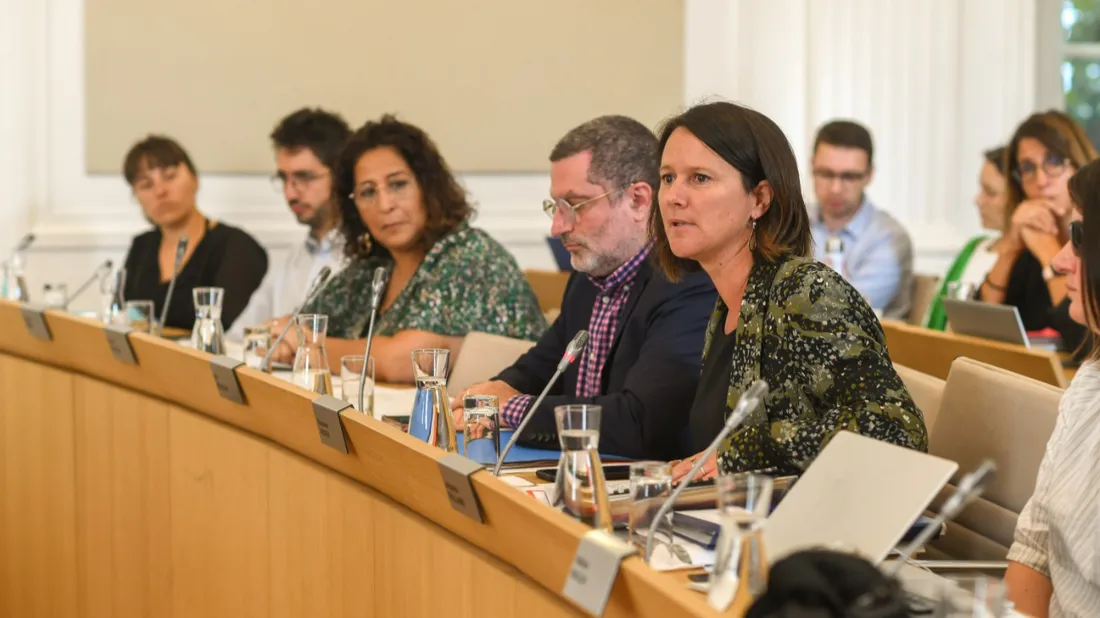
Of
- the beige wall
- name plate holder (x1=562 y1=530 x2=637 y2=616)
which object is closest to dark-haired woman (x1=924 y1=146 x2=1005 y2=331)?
the beige wall

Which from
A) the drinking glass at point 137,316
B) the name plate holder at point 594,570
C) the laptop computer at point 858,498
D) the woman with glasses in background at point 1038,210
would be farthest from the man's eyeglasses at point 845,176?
the name plate holder at point 594,570

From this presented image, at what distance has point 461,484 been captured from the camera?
1.44 m

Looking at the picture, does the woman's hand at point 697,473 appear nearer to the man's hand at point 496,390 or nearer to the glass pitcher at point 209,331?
the man's hand at point 496,390

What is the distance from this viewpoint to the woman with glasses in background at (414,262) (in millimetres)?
3266

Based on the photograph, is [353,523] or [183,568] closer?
[353,523]

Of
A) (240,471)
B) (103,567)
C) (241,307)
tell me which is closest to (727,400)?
(240,471)

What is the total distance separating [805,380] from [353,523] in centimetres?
68

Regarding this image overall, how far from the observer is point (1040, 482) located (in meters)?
1.60

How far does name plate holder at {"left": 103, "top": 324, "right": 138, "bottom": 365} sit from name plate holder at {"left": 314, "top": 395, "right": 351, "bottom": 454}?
0.92 meters

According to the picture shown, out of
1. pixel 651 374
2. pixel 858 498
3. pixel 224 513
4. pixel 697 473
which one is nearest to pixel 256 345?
pixel 224 513

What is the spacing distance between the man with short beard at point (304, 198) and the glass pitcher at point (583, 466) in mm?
2879

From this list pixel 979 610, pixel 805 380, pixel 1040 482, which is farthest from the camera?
pixel 805 380

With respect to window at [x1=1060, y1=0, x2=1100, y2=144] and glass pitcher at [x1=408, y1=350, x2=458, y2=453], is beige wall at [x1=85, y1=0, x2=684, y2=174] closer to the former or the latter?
window at [x1=1060, y1=0, x2=1100, y2=144]

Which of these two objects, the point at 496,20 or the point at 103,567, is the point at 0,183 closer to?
the point at 496,20
